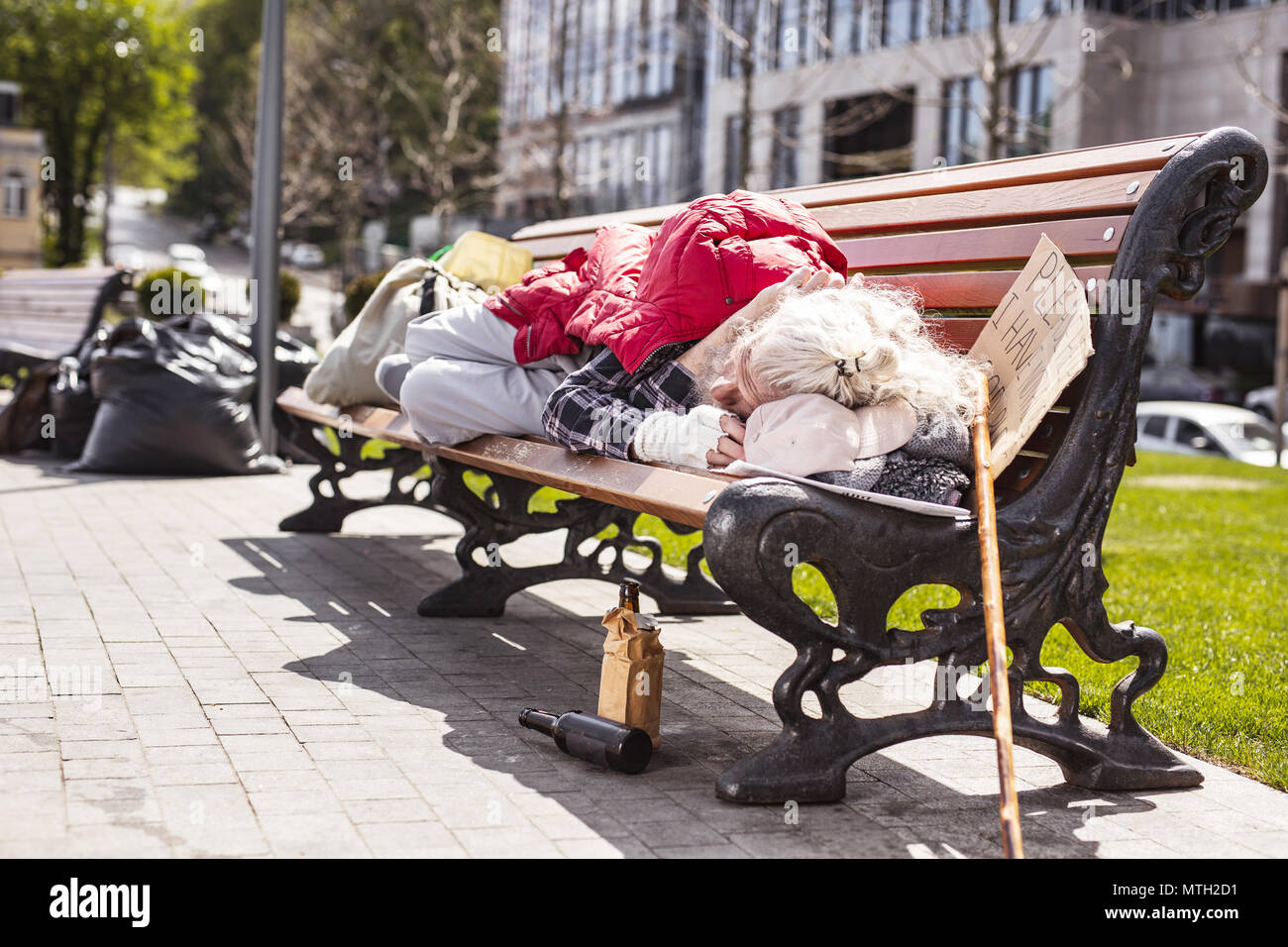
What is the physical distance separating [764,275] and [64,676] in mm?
2433

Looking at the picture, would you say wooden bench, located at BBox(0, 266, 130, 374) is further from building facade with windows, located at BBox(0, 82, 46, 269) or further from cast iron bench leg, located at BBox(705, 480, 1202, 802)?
building facade with windows, located at BBox(0, 82, 46, 269)

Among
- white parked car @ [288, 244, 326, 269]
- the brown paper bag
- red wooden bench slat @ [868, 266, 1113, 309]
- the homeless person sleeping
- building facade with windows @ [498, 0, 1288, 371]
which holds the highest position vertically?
building facade with windows @ [498, 0, 1288, 371]

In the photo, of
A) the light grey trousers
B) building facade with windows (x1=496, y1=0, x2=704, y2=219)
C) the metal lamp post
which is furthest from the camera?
building facade with windows (x1=496, y1=0, x2=704, y2=219)

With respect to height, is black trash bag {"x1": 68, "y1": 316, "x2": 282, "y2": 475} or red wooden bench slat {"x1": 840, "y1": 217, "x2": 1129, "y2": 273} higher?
red wooden bench slat {"x1": 840, "y1": 217, "x2": 1129, "y2": 273}

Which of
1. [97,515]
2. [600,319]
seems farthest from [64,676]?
[97,515]

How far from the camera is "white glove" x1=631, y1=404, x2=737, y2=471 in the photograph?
4074 millimetres

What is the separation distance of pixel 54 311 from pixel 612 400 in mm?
10496

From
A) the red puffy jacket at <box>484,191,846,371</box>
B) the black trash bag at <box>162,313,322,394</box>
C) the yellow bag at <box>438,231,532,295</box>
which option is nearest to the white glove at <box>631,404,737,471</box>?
the red puffy jacket at <box>484,191,846,371</box>

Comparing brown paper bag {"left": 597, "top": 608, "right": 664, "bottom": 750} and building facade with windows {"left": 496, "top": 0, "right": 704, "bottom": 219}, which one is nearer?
brown paper bag {"left": 597, "top": 608, "right": 664, "bottom": 750}

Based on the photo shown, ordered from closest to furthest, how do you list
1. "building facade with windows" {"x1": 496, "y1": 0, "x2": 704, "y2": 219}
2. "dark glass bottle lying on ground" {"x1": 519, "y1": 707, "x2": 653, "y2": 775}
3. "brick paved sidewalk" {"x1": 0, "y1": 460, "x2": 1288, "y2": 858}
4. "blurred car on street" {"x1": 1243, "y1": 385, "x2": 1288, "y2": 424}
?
"brick paved sidewalk" {"x1": 0, "y1": 460, "x2": 1288, "y2": 858} → "dark glass bottle lying on ground" {"x1": 519, "y1": 707, "x2": 653, "y2": 775} → "blurred car on street" {"x1": 1243, "y1": 385, "x2": 1288, "y2": 424} → "building facade with windows" {"x1": 496, "y1": 0, "x2": 704, "y2": 219}

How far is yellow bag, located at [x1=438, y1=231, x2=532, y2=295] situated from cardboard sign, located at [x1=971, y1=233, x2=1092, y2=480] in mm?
3166

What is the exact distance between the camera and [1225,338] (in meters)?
37.3

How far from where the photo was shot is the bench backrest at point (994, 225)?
3891 mm
